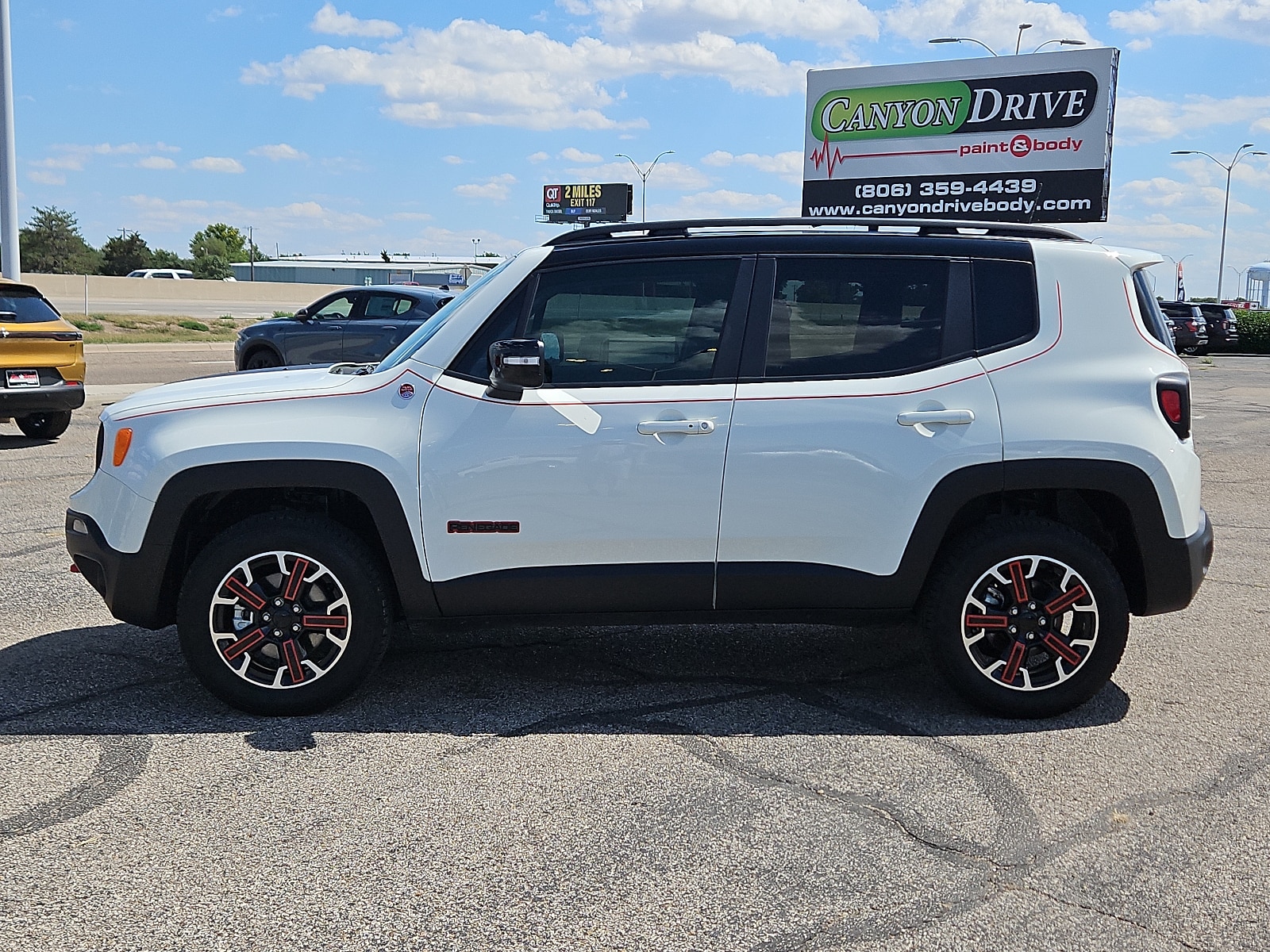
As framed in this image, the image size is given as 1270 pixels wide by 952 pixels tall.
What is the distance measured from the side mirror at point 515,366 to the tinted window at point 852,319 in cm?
92

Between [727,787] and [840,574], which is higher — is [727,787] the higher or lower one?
the lower one

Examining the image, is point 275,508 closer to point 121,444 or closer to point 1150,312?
point 121,444

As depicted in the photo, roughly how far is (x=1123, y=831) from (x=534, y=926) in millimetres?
1908

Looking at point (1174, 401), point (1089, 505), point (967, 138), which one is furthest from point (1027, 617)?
point (967, 138)

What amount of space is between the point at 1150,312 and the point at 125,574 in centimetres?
419

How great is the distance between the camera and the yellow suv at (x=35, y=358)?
1162 centimetres

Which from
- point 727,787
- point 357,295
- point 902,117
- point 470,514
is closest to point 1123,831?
point 727,787

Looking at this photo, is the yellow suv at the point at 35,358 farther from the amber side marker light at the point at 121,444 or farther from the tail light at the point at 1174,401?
the tail light at the point at 1174,401

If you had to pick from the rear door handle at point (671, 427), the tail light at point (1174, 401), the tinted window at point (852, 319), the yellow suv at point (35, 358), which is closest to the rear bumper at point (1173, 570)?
the tail light at point (1174, 401)

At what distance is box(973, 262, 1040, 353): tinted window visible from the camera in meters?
4.91

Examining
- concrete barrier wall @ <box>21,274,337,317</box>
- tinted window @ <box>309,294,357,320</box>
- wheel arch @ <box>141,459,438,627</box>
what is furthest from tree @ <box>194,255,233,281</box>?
wheel arch @ <box>141,459,438,627</box>

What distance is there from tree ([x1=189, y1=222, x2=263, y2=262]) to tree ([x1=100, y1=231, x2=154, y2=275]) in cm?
4181

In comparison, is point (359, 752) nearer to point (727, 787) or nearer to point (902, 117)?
point (727, 787)

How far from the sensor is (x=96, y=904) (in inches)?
130
